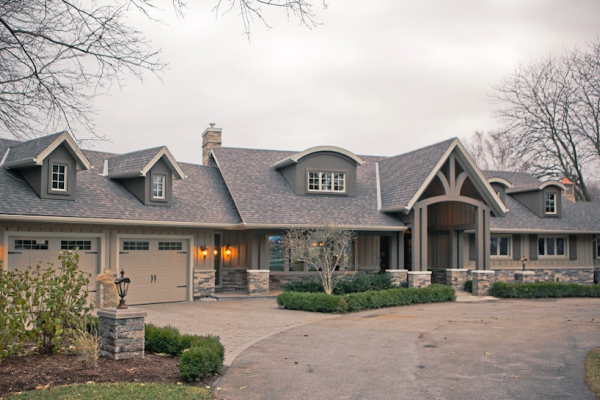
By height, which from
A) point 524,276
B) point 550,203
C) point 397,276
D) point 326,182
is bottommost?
point 524,276

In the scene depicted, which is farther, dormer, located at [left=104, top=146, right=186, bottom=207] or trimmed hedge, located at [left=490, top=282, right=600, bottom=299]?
trimmed hedge, located at [left=490, top=282, right=600, bottom=299]

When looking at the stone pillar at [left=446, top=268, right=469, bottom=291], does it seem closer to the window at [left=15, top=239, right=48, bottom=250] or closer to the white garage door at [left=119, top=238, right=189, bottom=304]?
the white garage door at [left=119, top=238, right=189, bottom=304]

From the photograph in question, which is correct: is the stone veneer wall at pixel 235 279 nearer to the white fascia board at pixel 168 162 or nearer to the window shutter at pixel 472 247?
the white fascia board at pixel 168 162

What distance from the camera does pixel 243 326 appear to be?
45.6 ft

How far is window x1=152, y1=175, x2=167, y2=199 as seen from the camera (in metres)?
19.5

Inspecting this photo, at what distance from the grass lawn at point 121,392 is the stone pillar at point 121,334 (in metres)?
1.54

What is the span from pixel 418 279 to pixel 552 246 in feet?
31.4

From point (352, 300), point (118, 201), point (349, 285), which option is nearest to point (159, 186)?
point (118, 201)

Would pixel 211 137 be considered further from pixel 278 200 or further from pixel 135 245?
pixel 135 245

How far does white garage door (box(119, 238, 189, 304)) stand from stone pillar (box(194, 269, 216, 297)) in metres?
0.39

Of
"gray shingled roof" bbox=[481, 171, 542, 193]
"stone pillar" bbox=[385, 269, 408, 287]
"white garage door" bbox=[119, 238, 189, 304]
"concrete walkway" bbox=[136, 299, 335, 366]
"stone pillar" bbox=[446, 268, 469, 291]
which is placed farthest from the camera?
"gray shingled roof" bbox=[481, 171, 542, 193]

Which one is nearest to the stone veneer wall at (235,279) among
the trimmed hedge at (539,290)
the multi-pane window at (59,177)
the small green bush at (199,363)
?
the multi-pane window at (59,177)

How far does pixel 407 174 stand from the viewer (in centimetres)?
2281

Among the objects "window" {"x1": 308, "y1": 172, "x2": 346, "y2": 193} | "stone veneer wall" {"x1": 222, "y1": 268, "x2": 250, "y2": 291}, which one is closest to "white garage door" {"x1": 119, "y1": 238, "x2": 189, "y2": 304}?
"stone veneer wall" {"x1": 222, "y1": 268, "x2": 250, "y2": 291}
